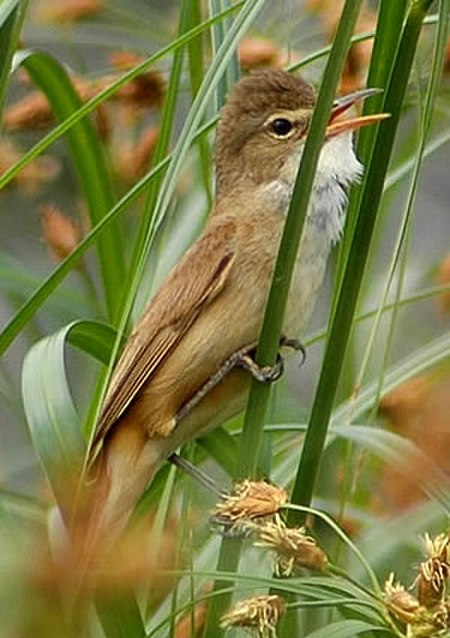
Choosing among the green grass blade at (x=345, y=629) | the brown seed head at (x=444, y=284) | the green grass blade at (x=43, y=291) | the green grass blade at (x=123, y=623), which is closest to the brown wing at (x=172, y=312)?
the brown seed head at (x=444, y=284)

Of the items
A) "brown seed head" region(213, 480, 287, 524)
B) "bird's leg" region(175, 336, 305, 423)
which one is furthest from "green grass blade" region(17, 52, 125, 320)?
"brown seed head" region(213, 480, 287, 524)

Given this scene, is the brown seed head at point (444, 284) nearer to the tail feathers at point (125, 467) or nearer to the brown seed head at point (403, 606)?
the tail feathers at point (125, 467)

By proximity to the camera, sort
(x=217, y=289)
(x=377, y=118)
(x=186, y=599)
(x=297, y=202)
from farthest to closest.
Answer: (x=217, y=289) → (x=186, y=599) → (x=377, y=118) → (x=297, y=202)

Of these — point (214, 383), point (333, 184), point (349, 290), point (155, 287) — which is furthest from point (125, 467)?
point (349, 290)

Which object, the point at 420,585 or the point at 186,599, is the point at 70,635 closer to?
the point at 420,585

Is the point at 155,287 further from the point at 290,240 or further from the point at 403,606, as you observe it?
the point at 403,606

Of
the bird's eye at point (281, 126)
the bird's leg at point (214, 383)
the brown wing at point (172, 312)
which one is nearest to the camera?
the bird's leg at point (214, 383)

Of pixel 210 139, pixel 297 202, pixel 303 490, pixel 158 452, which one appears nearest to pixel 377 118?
pixel 297 202
